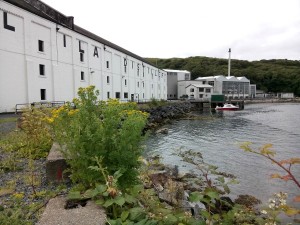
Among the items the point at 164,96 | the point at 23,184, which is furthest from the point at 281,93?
the point at 23,184

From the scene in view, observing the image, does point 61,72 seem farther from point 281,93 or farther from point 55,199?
point 281,93

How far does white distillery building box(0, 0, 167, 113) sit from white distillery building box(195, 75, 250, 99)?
60.4 metres

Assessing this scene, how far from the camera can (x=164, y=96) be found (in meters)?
78.4

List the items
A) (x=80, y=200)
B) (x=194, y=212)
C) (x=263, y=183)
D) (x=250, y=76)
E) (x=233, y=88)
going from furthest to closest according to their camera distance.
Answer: (x=250, y=76), (x=233, y=88), (x=263, y=183), (x=194, y=212), (x=80, y=200)

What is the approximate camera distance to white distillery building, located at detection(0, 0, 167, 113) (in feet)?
77.9

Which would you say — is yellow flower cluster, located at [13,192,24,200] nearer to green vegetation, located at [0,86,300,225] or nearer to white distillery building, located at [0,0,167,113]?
green vegetation, located at [0,86,300,225]

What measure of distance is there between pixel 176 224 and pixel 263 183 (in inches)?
366

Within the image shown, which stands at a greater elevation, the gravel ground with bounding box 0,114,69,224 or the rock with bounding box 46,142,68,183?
the rock with bounding box 46,142,68,183

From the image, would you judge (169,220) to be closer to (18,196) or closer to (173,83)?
(18,196)

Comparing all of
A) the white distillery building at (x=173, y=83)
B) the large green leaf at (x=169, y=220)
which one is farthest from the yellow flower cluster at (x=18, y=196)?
the white distillery building at (x=173, y=83)

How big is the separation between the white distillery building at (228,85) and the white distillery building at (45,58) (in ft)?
198

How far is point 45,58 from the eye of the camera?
28234 mm

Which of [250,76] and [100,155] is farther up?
[250,76]

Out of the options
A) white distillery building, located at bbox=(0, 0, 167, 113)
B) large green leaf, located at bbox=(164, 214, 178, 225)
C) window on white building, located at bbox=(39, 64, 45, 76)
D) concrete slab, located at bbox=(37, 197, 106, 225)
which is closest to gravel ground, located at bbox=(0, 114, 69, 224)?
concrete slab, located at bbox=(37, 197, 106, 225)
